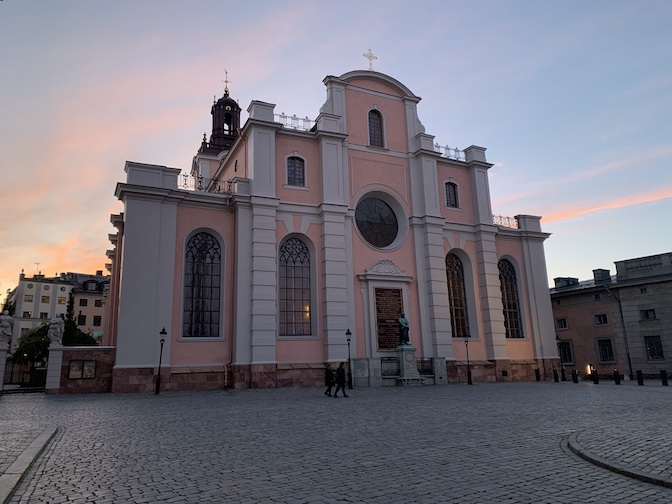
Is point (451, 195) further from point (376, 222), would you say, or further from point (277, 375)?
point (277, 375)

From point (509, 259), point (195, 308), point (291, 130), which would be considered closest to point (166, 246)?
point (195, 308)

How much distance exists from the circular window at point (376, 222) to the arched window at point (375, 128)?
3.73m

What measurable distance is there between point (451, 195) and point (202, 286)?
58.0 ft

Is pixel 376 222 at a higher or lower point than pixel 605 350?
higher

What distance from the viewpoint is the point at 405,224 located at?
30.7 metres

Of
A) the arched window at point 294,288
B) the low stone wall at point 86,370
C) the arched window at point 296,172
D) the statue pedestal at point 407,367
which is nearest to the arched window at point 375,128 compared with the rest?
the arched window at point 296,172

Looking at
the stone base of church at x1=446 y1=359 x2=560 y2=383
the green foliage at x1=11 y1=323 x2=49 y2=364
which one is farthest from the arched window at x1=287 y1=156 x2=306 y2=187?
the green foliage at x1=11 y1=323 x2=49 y2=364

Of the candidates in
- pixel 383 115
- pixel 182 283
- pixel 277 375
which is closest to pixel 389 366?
pixel 277 375

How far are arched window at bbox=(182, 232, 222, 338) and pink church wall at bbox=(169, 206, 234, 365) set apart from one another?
0.44 m

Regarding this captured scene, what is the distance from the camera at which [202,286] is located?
82.1 ft

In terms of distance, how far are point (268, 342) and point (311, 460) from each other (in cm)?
1738

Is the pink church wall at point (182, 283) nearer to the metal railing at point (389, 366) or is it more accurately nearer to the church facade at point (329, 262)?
the church facade at point (329, 262)

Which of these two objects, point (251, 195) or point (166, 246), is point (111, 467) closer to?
point (166, 246)

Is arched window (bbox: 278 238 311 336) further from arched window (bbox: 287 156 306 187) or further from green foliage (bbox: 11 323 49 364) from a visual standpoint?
green foliage (bbox: 11 323 49 364)
